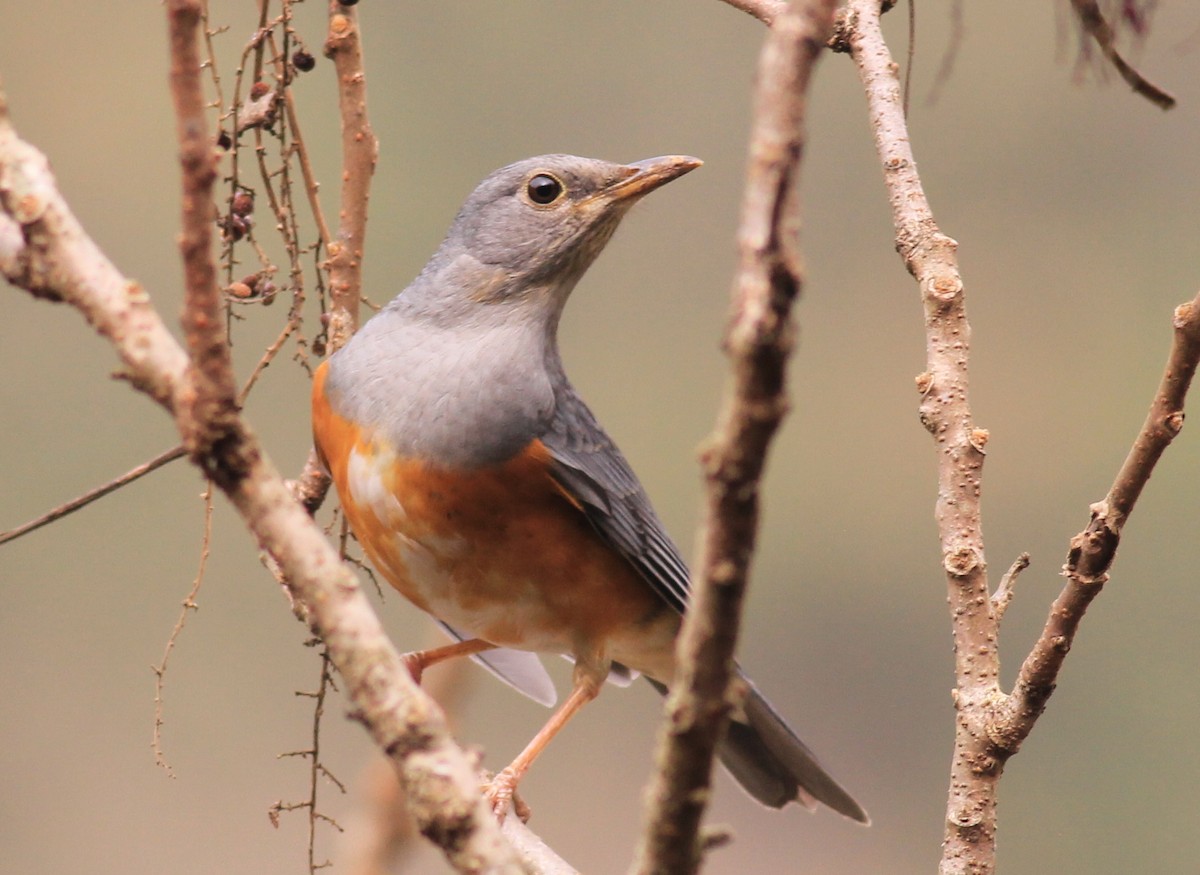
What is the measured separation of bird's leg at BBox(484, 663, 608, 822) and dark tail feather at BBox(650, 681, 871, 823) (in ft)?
1.00

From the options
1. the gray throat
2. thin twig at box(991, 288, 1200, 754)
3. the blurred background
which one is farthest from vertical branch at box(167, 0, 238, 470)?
the blurred background

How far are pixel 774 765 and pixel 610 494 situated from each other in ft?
2.49

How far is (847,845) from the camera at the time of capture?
1038cm

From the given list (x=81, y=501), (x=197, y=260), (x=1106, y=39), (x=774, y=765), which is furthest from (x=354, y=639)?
(x=774, y=765)

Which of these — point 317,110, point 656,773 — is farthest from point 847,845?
point 656,773

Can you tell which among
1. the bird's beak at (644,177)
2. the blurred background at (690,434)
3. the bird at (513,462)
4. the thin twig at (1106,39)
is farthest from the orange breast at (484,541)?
the blurred background at (690,434)

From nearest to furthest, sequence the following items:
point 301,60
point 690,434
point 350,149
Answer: point 301,60, point 350,149, point 690,434

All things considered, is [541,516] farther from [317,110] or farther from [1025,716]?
[317,110]

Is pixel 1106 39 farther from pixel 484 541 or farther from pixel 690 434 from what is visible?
pixel 690 434

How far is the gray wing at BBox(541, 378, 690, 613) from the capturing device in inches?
102

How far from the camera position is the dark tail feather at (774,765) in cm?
288

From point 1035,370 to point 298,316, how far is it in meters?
10.4

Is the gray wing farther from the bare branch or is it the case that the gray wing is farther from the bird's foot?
the bare branch

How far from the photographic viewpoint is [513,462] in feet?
8.23
